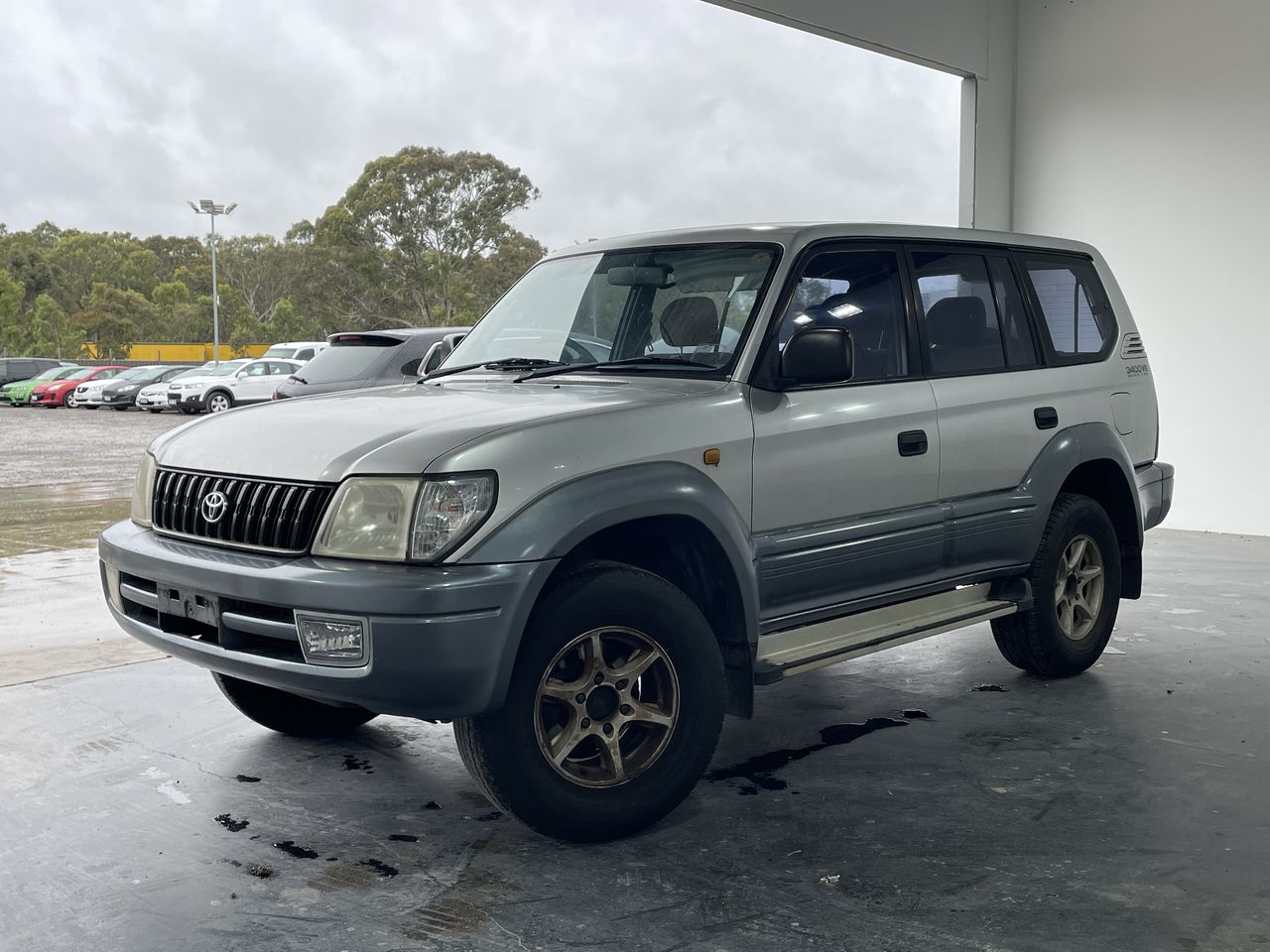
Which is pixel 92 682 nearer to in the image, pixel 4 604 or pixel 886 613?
pixel 4 604

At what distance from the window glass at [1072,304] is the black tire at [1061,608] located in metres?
0.69

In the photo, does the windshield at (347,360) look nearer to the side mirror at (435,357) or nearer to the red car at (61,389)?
the side mirror at (435,357)

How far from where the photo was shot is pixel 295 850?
403 centimetres

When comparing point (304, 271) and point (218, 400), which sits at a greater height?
point (304, 271)

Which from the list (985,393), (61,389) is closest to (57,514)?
(985,393)

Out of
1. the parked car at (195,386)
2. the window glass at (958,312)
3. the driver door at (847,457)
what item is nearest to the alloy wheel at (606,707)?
the driver door at (847,457)

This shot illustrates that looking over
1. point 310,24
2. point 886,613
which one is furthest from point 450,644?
point 310,24

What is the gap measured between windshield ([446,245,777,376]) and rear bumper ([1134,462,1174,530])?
2532mm

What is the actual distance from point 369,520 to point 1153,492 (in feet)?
13.7

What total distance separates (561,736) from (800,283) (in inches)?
72.2

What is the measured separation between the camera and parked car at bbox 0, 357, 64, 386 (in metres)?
42.5

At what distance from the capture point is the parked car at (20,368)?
139 feet

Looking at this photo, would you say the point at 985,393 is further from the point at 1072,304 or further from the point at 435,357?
the point at 435,357

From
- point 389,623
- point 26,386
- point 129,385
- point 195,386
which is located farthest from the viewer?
point 26,386
